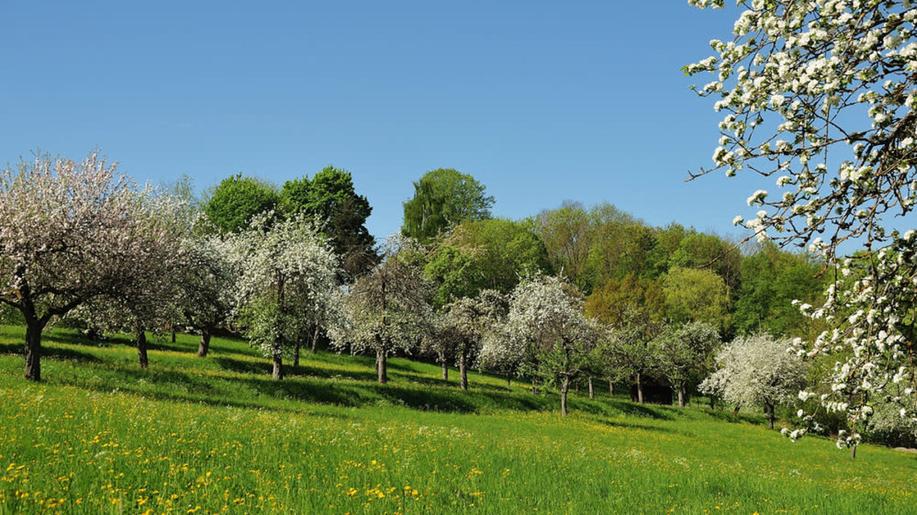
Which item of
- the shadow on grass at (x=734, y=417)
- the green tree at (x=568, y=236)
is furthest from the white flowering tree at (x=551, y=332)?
the green tree at (x=568, y=236)

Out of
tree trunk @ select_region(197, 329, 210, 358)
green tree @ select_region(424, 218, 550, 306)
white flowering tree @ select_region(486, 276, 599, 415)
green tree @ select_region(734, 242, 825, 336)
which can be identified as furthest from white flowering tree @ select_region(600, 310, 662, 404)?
tree trunk @ select_region(197, 329, 210, 358)

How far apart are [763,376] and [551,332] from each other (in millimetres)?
30896

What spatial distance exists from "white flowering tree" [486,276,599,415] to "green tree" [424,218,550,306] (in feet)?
101

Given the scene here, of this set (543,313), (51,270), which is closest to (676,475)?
(51,270)

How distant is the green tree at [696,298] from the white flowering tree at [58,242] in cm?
7727

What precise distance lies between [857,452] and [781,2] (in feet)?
175

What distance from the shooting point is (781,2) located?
748 centimetres

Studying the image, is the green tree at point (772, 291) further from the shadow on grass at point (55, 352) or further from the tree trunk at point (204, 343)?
the shadow on grass at point (55, 352)

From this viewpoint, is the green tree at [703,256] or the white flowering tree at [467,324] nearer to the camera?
the white flowering tree at [467,324]

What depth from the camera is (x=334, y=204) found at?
88.6 meters

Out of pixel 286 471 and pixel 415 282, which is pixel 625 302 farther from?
pixel 286 471

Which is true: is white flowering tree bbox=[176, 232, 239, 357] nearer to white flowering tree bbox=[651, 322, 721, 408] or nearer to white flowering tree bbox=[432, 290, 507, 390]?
white flowering tree bbox=[432, 290, 507, 390]

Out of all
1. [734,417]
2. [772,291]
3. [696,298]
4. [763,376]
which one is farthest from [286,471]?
[772,291]

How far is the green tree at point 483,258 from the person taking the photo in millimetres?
84000
